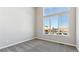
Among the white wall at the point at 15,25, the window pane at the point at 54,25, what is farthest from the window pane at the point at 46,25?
the white wall at the point at 15,25

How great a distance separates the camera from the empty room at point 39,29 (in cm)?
362

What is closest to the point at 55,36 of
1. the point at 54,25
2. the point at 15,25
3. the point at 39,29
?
the point at 54,25

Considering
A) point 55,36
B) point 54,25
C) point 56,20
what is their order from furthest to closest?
1. point 54,25
2. point 56,20
3. point 55,36

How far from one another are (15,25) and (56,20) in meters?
2.65

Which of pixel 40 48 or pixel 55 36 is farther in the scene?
pixel 55 36

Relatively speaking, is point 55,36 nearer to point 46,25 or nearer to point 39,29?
point 46,25

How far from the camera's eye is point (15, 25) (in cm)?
430

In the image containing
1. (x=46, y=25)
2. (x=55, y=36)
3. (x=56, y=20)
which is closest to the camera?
(x=55, y=36)

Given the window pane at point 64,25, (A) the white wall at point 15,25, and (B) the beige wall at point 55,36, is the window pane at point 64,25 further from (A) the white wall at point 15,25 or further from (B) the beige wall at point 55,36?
(A) the white wall at point 15,25

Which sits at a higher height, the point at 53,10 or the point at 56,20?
the point at 53,10

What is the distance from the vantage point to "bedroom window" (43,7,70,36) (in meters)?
4.48

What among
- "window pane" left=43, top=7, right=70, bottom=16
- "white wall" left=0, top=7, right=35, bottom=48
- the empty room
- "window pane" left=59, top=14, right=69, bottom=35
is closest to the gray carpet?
the empty room

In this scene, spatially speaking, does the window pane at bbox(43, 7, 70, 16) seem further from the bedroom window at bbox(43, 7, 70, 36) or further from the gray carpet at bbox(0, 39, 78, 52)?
the gray carpet at bbox(0, 39, 78, 52)
